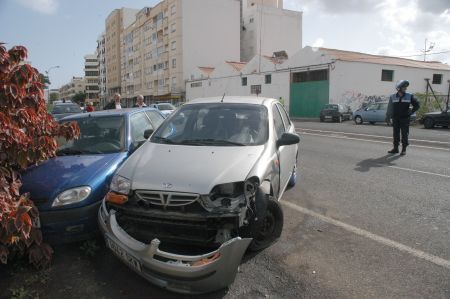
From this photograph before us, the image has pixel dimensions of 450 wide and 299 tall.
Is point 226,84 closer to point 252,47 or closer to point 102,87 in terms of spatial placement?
point 252,47

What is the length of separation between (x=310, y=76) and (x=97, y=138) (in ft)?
111

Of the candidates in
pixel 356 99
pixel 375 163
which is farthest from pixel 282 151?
pixel 356 99

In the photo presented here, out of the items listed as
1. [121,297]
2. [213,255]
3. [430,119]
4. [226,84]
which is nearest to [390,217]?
[213,255]

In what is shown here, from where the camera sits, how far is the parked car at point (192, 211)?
115 inches

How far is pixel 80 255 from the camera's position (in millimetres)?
4004

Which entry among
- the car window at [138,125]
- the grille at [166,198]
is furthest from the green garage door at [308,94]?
the grille at [166,198]

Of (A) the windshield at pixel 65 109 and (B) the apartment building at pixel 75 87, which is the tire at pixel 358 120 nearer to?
(A) the windshield at pixel 65 109

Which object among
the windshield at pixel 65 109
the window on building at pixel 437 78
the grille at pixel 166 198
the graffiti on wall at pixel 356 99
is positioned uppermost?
the window on building at pixel 437 78

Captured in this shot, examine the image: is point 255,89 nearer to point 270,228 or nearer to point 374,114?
point 374,114

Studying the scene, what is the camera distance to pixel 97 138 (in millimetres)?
5359

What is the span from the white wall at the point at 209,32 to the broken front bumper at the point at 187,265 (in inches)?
2204

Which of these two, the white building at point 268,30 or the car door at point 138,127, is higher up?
the white building at point 268,30

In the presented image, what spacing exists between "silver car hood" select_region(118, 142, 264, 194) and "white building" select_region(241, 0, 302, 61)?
192 feet

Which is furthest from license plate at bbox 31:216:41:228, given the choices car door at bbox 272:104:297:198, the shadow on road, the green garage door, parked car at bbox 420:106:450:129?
the green garage door
